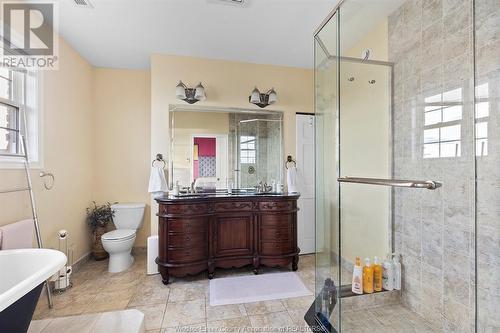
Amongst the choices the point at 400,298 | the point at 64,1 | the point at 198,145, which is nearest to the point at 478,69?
the point at 400,298

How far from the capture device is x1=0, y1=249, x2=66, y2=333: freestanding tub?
1069mm

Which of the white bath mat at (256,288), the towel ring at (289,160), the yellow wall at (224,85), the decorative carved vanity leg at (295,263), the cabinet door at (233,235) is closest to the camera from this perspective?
the white bath mat at (256,288)

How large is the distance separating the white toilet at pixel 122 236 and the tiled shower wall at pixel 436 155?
2.77m

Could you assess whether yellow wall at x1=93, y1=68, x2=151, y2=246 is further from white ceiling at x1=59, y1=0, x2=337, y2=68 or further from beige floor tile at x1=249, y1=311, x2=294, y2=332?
beige floor tile at x1=249, y1=311, x2=294, y2=332

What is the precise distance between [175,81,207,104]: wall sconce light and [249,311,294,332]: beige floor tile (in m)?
2.31

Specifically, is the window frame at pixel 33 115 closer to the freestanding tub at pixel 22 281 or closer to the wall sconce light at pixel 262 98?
the freestanding tub at pixel 22 281

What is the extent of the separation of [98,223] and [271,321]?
7.99ft

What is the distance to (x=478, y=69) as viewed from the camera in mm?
1442

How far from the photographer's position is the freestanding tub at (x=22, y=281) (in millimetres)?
1069

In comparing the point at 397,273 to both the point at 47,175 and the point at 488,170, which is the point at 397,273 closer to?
the point at 488,170

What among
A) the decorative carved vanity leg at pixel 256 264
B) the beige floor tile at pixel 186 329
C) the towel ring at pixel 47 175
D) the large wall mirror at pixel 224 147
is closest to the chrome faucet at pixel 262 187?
the large wall mirror at pixel 224 147

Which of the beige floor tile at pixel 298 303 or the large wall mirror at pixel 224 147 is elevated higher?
the large wall mirror at pixel 224 147

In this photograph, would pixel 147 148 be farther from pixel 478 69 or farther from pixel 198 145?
pixel 478 69

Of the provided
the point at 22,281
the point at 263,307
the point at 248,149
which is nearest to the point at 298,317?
the point at 263,307
